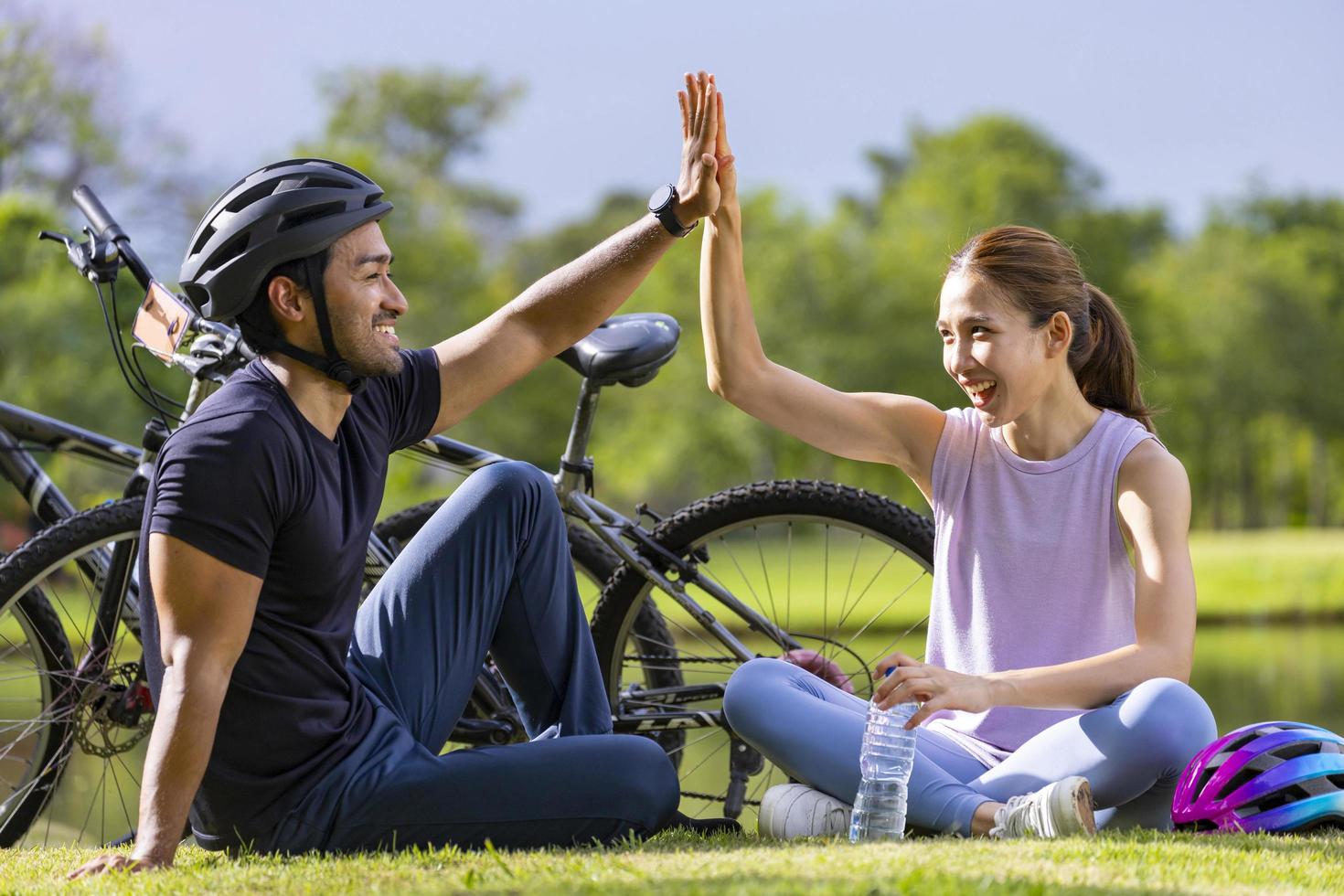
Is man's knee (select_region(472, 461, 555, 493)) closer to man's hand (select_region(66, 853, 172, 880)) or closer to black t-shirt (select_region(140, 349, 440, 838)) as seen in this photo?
black t-shirt (select_region(140, 349, 440, 838))

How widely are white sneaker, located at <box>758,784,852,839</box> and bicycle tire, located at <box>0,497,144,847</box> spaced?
5.24ft

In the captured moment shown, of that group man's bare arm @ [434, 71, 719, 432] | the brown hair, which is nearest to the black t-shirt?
man's bare arm @ [434, 71, 719, 432]

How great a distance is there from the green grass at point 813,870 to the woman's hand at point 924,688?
9.0 inches

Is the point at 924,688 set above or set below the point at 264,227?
below

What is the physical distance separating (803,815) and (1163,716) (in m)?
0.68

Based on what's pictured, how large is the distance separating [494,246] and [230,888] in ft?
128

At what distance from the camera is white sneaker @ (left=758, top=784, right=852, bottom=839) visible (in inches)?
106

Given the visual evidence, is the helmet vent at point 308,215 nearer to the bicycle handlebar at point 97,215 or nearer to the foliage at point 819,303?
the bicycle handlebar at point 97,215

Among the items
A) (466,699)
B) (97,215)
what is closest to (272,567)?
(466,699)

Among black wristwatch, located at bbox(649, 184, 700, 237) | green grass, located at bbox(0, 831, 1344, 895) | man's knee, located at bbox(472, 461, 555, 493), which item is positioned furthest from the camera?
black wristwatch, located at bbox(649, 184, 700, 237)

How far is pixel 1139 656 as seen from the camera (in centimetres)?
260

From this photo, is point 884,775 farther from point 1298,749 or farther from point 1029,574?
point 1298,749

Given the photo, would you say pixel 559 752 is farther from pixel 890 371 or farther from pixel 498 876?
pixel 890 371

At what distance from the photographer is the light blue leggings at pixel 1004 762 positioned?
257 cm
